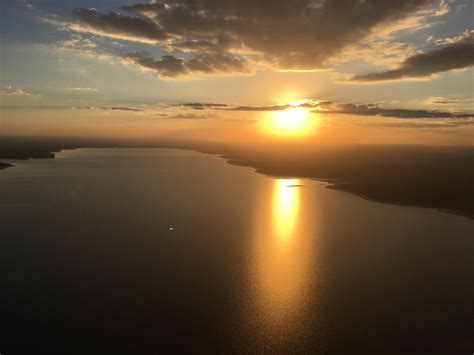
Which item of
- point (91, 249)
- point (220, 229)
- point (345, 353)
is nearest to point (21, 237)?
point (91, 249)

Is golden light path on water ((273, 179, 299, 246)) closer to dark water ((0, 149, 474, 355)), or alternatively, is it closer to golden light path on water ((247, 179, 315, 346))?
golden light path on water ((247, 179, 315, 346))

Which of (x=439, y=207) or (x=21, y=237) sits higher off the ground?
(x=21, y=237)

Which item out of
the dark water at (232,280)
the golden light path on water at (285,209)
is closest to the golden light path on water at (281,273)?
the golden light path on water at (285,209)

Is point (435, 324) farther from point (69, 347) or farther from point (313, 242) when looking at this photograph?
point (69, 347)

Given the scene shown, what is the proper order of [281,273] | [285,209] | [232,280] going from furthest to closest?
1. [285,209]
2. [281,273]
3. [232,280]

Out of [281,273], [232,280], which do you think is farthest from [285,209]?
[232,280]

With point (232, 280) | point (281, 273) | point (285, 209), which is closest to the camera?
point (232, 280)

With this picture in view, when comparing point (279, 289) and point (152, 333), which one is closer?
point (152, 333)

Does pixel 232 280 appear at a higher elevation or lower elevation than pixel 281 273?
higher

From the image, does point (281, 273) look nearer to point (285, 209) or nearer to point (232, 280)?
point (232, 280)
